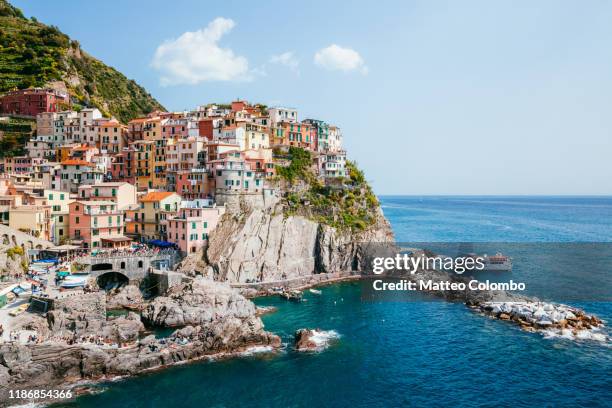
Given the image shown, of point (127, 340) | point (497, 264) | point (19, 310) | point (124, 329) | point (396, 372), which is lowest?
point (396, 372)

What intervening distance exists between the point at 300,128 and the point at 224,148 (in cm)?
2129

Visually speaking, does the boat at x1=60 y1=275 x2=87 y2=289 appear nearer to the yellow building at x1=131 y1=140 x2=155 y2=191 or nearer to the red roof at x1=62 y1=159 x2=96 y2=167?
the red roof at x1=62 y1=159 x2=96 y2=167

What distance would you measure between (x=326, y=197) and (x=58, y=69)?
68030 mm

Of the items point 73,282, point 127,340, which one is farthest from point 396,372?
point 73,282

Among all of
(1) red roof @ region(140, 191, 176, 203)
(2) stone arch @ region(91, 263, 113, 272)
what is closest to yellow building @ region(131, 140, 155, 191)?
(1) red roof @ region(140, 191, 176, 203)

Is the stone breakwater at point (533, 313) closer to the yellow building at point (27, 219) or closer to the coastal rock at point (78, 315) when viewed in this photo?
the coastal rock at point (78, 315)

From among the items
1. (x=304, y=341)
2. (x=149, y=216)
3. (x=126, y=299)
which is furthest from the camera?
(x=149, y=216)

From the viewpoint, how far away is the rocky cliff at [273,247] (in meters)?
58.3

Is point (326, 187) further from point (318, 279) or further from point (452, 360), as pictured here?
point (452, 360)

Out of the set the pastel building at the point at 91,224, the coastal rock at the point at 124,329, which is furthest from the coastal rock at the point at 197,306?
the pastel building at the point at 91,224

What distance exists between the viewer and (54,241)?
2181 inches

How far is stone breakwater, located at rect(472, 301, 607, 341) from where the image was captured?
43.4m

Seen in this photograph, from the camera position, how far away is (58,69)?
316ft

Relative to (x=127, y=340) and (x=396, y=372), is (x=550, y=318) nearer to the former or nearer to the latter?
(x=396, y=372)
